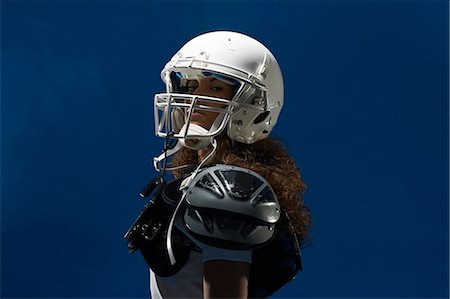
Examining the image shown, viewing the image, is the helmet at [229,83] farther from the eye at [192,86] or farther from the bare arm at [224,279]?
the bare arm at [224,279]

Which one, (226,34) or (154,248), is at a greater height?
(226,34)

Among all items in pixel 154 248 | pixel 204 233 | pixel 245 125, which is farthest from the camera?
pixel 245 125

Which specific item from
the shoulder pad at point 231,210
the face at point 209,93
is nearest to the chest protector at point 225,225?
the shoulder pad at point 231,210

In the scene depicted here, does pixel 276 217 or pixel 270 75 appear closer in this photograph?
pixel 276 217

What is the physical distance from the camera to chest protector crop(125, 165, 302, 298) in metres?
1.05

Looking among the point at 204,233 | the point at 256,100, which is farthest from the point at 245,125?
the point at 204,233

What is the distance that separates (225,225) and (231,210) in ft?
0.09

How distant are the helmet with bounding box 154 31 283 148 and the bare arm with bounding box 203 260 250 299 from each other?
0.28 meters

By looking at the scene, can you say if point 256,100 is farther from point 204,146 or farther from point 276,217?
point 276,217

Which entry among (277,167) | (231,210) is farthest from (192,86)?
(231,210)

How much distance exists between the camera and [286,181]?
4.09ft

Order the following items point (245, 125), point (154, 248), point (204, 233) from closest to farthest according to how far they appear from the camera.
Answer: point (204, 233), point (154, 248), point (245, 125)

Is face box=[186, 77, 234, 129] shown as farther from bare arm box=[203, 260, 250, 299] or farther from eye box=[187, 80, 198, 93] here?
bare arm box=[203, 260, 250, 299]

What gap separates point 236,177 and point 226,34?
1.30 ft
